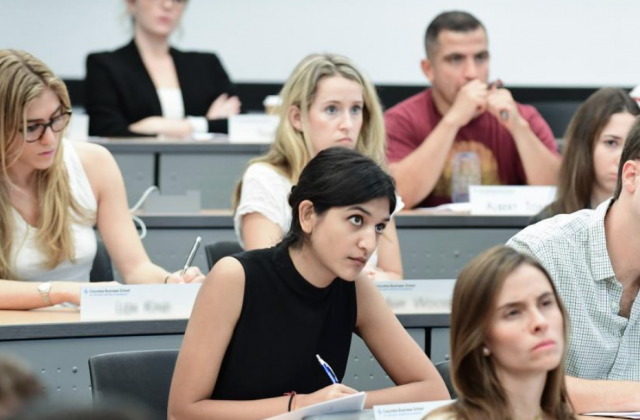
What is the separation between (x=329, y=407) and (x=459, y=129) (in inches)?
110

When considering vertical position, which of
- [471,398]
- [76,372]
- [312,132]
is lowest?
[76,372]

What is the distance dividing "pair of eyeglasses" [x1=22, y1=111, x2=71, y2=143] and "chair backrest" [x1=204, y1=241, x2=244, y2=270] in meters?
0.59

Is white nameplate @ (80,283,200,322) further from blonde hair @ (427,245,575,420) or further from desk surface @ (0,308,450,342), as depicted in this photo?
blonde hair @ (427,245,575,420)

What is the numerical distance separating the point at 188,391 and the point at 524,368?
0.67 meters

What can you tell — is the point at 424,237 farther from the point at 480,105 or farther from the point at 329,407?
the point at 329,407

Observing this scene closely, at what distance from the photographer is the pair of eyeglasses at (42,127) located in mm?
2791

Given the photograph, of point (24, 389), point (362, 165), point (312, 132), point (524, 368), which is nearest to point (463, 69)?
point (312, 132)

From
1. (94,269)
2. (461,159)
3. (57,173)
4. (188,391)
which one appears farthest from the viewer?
(461,159)

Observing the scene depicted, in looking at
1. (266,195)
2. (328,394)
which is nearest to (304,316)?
(328,394)

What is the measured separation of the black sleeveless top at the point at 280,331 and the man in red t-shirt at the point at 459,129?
2.03m

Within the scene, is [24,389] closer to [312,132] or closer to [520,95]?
[312,132]

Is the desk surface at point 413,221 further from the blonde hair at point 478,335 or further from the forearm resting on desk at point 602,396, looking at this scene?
the blonde hair at point 478,335

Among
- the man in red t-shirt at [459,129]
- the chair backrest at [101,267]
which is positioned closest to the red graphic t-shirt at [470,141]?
the man in red t-shirt at [459,129]

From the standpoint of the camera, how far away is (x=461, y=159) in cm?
434
